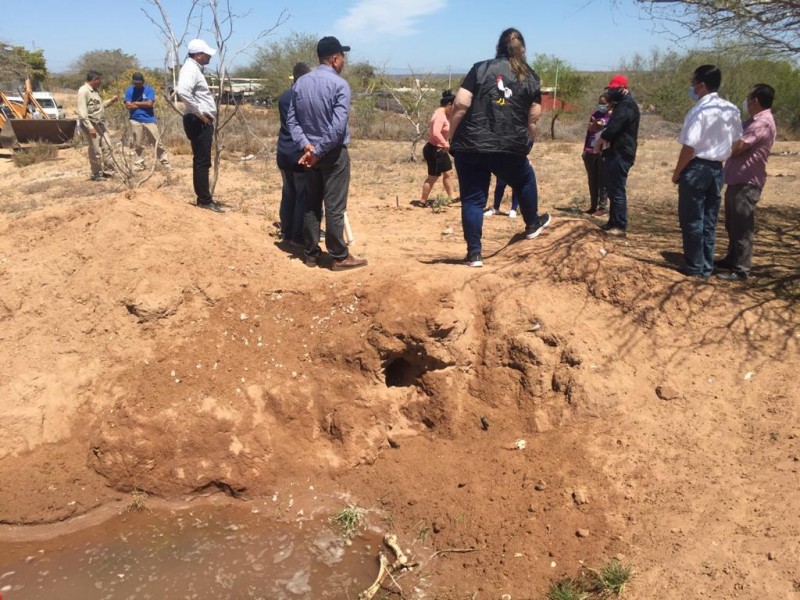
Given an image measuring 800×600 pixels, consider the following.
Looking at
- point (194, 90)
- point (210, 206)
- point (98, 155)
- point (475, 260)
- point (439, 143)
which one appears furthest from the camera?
point (98, 155)

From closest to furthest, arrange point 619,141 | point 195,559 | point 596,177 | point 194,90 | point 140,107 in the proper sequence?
point 195,559 < point 194,90 < point 619,141 < point 596,177 < point 140,107

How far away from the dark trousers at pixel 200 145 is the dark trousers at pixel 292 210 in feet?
3.36

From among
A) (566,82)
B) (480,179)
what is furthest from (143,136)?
(566,82)

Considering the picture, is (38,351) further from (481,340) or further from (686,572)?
(686,572)

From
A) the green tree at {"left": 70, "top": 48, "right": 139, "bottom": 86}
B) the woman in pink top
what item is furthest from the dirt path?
the green tree at {"left": 70, "top": 48, "right": 139, "bottom": 86}

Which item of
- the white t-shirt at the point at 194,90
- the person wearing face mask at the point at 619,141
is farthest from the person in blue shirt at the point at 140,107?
the person wearing face mask at the point at 619,141

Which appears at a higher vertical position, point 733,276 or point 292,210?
point 292,210

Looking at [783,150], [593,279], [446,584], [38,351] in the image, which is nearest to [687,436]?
[593,279]

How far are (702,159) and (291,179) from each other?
329 cm

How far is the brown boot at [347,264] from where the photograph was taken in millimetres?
4816

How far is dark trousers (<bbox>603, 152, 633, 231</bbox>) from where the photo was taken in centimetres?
605

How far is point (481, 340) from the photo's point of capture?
14.0ft

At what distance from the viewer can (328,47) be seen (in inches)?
178

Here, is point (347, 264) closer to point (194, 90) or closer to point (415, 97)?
point (194, 90)
